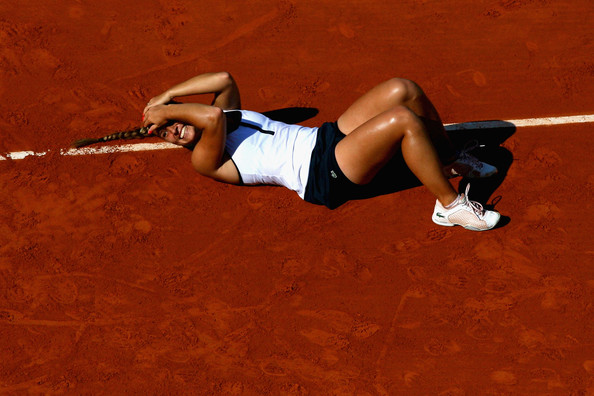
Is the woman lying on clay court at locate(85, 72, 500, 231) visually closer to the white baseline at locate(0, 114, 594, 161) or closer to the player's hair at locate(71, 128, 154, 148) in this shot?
the player's hair at locate(71, 128, 154, 148)

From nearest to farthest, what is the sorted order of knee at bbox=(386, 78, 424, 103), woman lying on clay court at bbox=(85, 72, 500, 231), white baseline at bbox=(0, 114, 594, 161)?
woman lying on clay court at bbox=(85, 72, 500, 231) → knee at bbox=(386, 78, 424, 103) → white baseline at bbox=(0, 114, 594, 161)

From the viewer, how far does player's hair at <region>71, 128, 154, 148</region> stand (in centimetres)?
544

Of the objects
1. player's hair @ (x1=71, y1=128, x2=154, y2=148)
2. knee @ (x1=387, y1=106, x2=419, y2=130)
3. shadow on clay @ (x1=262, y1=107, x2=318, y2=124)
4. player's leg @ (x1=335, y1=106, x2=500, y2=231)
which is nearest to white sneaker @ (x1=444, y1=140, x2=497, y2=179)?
player's leg @ (x1=335, y1=106, x2=500, y2=231)

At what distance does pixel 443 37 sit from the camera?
21.4 feet

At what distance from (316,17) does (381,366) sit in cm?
370

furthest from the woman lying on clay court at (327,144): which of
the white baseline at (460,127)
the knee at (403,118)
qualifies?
the white baseline at (460,127)

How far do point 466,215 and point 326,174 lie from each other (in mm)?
1275

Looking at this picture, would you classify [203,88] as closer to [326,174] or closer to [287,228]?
[326,174]

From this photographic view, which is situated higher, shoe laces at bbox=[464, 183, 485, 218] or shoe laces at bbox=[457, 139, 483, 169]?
shoe laces at bbox=[457, 139, 483, 169]

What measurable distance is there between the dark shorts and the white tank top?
2.3 inches

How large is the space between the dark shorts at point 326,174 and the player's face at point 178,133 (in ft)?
3.49

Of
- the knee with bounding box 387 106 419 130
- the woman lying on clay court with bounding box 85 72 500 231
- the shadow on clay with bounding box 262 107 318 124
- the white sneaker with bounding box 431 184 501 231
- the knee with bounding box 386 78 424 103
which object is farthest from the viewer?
the shadow on clay with bounding box 262 107 318 124

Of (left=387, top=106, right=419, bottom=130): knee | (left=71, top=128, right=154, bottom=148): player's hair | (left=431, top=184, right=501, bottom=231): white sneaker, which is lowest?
(left=431, top=184, right=501, bottom=231): white sneaker

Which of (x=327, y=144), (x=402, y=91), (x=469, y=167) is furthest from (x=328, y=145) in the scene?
(x=469, y=167)
